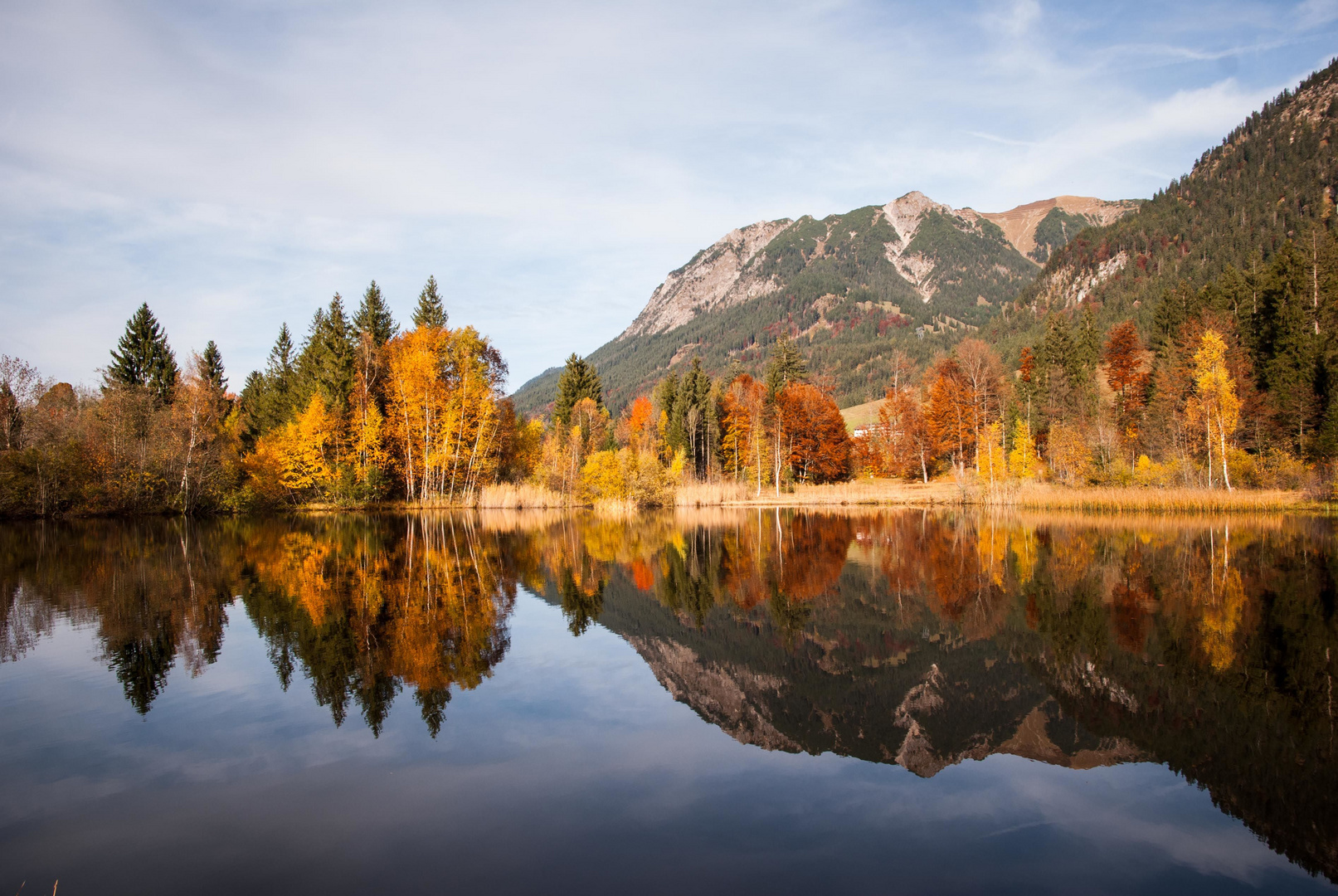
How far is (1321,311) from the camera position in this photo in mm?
45781

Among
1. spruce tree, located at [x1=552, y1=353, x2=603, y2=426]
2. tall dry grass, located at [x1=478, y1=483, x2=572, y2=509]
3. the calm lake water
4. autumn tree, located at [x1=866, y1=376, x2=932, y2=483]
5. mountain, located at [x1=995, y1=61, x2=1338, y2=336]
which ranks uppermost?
mountain, located at [x1=995, y1=61, x2=1338, y2=336]

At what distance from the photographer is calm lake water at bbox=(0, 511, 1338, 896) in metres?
5.03

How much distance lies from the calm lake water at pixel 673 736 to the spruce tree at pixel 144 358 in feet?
148

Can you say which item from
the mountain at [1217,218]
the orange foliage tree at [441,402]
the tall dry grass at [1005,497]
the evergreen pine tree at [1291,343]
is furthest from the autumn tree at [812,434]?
the mountain at [1217,218]

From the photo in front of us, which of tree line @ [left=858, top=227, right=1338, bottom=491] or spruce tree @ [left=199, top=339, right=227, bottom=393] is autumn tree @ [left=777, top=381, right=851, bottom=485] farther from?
spruce tree @ [left=199, top=339, right=227, bottom=393]

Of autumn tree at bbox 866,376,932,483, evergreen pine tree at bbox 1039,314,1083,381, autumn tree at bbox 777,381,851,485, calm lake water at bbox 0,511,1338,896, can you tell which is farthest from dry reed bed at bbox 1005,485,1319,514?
evergreen pine tree at bbox 1039,314,1083,381

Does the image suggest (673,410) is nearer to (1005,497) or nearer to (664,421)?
(664,421)

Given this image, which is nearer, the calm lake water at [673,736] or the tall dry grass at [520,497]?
the calm lake water at [673,736]

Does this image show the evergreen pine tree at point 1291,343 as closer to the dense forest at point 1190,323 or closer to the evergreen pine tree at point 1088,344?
the dense forest at point 1190,323

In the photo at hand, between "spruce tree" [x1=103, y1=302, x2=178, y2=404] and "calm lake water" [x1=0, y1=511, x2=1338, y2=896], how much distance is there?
4516 cm

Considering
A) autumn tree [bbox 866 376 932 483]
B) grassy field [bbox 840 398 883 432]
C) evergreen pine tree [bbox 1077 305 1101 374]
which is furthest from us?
grassy field [bbox 840 398 883 432]

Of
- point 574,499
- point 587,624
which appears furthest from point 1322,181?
point 587,624

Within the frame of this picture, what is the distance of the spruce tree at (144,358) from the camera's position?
Answer: 2093 inches

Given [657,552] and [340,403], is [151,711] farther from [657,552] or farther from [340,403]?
[340,403]
